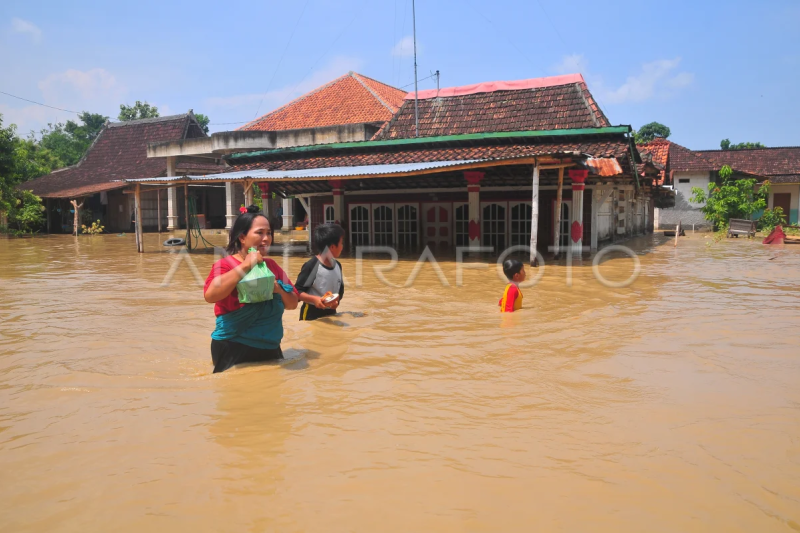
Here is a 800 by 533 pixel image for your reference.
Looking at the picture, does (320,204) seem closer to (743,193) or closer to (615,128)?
(615,128)

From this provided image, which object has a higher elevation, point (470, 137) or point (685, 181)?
point (470, 137)

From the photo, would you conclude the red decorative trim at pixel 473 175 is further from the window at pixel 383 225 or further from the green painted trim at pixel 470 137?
the window at pixel 383 225

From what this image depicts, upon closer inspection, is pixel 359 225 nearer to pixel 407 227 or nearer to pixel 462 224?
pixel 407 227

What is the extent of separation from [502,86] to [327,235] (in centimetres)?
1480

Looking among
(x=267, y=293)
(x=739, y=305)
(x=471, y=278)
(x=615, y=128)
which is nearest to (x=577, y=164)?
(x=615, y=128)

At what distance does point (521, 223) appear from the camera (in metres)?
16.2

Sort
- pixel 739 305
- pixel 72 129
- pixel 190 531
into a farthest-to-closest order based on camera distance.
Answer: pixel 72 129 → pixel 739 305 → pixel 190 531

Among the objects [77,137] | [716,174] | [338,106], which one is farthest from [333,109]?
[77,137]

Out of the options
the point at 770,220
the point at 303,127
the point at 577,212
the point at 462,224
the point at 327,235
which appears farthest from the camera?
the point at 303,127

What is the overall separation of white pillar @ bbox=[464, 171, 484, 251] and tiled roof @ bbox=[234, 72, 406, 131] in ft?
31.2

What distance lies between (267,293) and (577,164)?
1001 centimetres

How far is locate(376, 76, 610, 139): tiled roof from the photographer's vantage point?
1638 cm

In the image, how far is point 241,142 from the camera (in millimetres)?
23016

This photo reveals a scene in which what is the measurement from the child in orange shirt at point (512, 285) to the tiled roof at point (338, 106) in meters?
17.8
